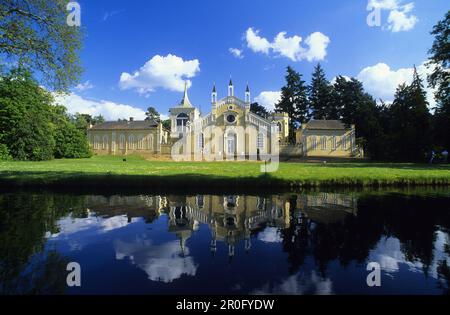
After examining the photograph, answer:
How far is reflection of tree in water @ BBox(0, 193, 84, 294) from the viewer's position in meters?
4.85

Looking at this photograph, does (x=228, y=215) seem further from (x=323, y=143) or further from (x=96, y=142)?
(x=96, y=142)

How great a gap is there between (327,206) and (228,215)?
4791mm

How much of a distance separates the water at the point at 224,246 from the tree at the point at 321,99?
5994 cm

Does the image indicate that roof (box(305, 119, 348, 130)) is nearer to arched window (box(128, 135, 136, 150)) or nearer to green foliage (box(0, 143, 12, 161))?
arched window (box(128, 135, 136, 150))

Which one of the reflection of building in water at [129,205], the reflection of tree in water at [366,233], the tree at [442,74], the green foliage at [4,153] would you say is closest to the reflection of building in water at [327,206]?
the reflection of tree in water at [366,233]

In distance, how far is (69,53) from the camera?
14.9 m

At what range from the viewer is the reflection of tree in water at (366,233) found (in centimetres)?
622

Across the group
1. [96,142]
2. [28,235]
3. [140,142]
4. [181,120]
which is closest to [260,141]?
[181,120]

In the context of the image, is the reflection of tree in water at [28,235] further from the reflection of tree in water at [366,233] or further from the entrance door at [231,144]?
the entrance door at [231,144]

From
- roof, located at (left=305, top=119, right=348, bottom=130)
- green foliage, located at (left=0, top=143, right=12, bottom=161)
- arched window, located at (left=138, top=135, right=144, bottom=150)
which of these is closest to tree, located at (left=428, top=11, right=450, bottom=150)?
roof, located at (left=305, top=119, right=348, bottom=130)

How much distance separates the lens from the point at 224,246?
7.02 metres

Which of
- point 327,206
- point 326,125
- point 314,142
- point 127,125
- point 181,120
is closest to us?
point 327,206

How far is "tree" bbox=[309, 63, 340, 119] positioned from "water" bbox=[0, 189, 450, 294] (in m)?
59.9

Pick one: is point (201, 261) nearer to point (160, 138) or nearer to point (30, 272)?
point (30, 272)
